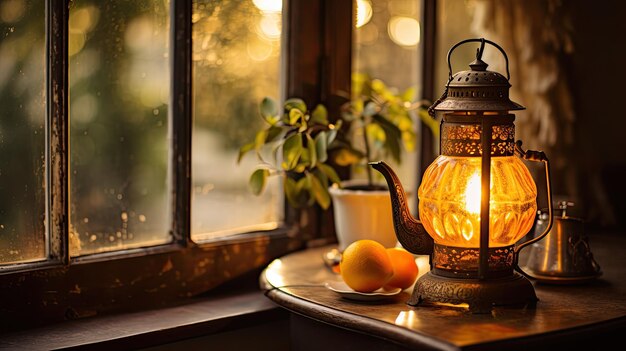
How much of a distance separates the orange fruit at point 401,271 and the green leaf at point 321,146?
267mm

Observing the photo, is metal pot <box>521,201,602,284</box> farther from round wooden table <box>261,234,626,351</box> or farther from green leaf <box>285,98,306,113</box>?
green leaf <box>285,98,306,113</box>

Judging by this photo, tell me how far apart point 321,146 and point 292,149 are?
60mm

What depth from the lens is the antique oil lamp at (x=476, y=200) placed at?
51.8 inches

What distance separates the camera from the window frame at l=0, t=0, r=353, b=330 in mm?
1423

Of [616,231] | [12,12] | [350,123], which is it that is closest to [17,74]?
[12,12]

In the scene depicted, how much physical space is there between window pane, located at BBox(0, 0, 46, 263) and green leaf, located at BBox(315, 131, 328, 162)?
0.52m

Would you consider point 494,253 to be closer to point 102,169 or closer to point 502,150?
point 502,150

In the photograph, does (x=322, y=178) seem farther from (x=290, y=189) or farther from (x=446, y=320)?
(x=446, y=320)

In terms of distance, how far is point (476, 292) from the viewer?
4.33 ft

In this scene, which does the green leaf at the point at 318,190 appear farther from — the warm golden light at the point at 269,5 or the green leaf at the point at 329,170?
the warm golden light at the point at 269,5

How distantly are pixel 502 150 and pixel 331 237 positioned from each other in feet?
2.20

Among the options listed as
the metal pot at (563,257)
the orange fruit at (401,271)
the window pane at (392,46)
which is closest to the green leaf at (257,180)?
the orange fruit at (401,271)

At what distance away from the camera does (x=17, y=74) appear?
1.40m

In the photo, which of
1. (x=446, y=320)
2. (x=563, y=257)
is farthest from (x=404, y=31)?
(x=446, y=320)
